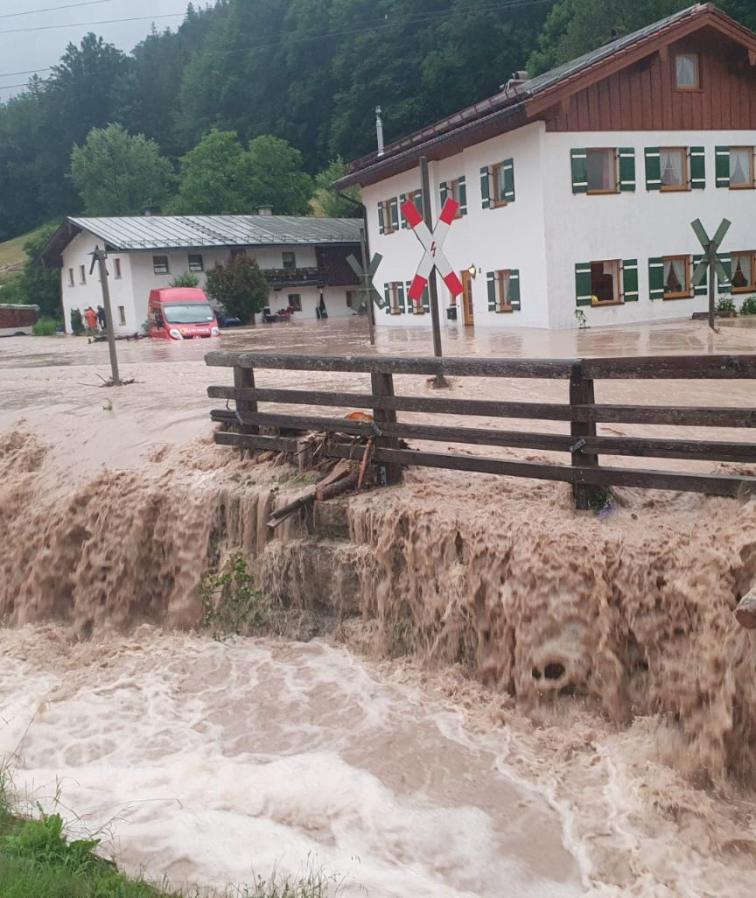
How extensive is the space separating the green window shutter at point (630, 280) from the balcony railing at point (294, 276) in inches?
990

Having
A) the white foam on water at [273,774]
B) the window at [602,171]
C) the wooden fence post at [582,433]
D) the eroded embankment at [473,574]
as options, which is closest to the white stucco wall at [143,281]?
the window at [602,171]

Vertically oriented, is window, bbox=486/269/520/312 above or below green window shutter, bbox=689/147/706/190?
below

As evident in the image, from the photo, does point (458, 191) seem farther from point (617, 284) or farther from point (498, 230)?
point (617, 284)

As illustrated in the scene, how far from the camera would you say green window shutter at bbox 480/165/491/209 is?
91.1 feet

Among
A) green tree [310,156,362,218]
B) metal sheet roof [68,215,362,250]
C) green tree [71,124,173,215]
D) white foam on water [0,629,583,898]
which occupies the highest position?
green tree [71,124,173,215]

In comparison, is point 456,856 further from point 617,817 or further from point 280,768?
point 280,768

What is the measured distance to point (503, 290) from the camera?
92.4 ft

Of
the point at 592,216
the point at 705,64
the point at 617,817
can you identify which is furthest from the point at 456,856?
the point at 705,64

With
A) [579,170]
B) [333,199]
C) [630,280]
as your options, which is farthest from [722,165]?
[333,199]

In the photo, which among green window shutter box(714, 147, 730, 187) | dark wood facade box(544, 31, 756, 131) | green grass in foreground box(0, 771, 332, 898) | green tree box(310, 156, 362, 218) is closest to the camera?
green grass in foreground box(0, 771, 332, 898)

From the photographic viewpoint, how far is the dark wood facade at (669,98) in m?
25.2

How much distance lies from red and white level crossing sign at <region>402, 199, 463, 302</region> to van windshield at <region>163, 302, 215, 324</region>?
24725 mm

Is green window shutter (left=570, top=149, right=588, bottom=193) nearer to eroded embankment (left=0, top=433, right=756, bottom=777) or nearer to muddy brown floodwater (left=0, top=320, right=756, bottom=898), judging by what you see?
muddy brown floodwater (left=0, top=320, right=756, bottom=898)

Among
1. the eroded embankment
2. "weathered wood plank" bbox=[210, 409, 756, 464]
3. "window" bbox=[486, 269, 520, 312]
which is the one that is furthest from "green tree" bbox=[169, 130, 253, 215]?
"weathered wood plank" bbox=[210, 409, 756, 464]
